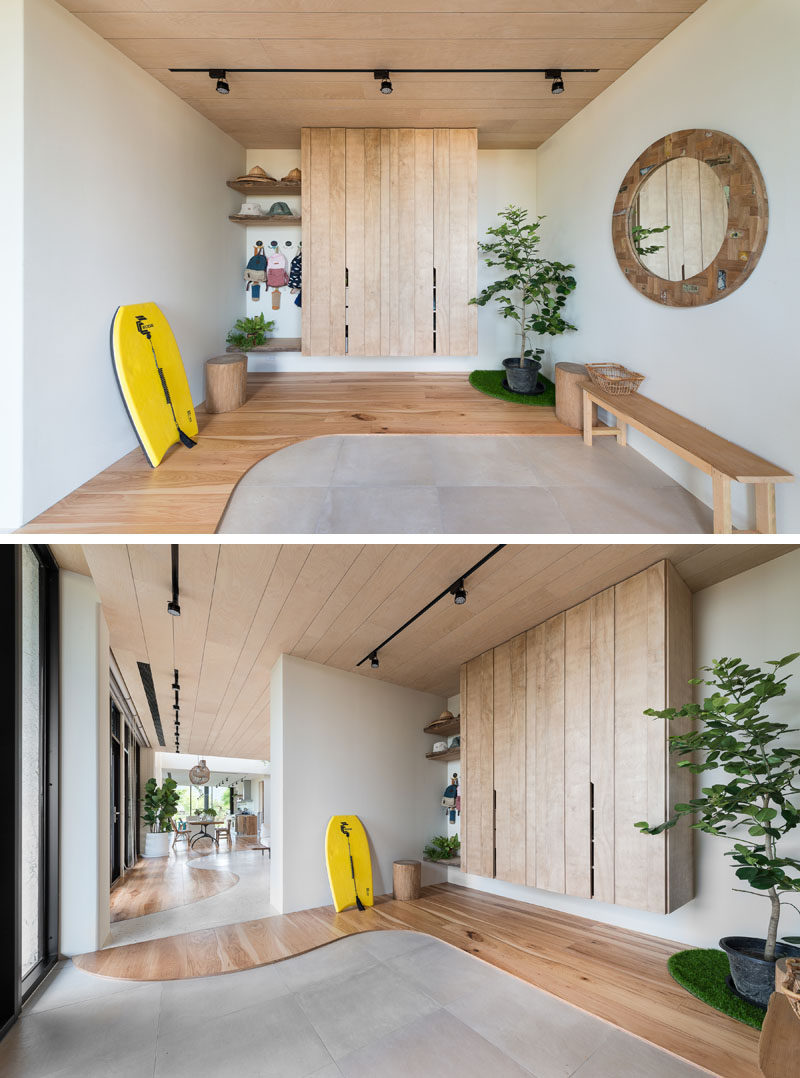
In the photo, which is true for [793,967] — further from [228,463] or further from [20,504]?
[20,504]

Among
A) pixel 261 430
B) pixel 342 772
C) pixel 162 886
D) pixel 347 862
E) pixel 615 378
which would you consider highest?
pixel 615 378

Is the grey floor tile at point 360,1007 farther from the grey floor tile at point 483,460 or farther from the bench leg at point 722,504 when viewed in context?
the bench leg at point 722,504

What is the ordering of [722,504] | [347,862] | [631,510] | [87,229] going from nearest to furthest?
1. [722,504]
2. [631,510]
3. [87,229]
4. [347,862]

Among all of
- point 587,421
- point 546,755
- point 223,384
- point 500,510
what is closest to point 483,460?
point 500,510

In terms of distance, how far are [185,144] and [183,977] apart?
4858mm

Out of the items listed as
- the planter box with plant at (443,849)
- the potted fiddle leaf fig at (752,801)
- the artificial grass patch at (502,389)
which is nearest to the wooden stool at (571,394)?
the artificial grass patch at (502,389)

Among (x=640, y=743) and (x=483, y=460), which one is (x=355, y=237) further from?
(x=640, y=743)

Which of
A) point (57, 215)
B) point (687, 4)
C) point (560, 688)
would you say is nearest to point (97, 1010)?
point (560, 688)

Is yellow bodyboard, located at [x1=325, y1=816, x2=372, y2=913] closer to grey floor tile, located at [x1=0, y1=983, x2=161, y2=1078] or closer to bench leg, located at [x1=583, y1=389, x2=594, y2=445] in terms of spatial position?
grey floor tile, located at [x1=0, y1=983, x2=161, y2=1078]

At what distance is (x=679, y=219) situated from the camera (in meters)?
3.50

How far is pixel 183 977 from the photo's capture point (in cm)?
382

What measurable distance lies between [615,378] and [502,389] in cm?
114

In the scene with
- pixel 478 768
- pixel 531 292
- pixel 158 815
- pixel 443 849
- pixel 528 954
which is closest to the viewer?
pixel 528 954

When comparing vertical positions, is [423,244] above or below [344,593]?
above
